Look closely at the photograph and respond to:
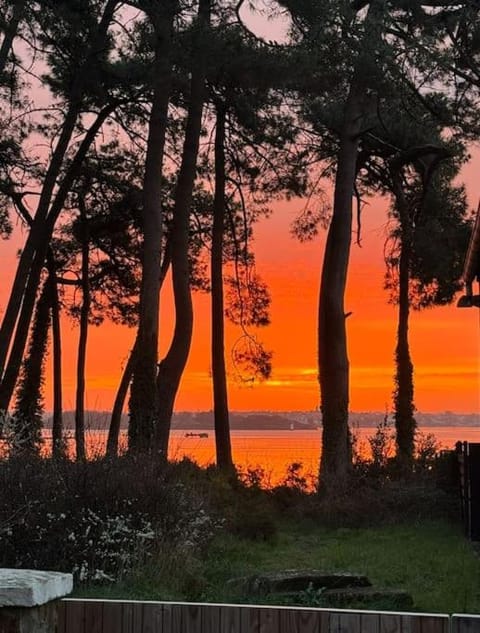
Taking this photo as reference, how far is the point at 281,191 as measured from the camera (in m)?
24.9

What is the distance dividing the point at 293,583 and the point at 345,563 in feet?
9.11

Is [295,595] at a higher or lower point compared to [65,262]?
lower

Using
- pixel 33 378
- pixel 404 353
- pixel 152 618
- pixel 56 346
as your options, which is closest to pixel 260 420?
pixel 56 346

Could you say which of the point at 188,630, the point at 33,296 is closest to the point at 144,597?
the point at 188,630

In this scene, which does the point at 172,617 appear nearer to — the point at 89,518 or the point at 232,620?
the point at 232,620

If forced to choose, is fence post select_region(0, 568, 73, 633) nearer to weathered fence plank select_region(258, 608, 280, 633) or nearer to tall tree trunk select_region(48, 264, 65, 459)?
weathered fence plank select_region(258, 608, 280, 633)

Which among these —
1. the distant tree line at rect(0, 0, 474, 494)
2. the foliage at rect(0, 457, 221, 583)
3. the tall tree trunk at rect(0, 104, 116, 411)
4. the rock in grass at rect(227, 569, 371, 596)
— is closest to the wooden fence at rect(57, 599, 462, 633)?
the rock in grass at rect(227, 569, 371, 596)

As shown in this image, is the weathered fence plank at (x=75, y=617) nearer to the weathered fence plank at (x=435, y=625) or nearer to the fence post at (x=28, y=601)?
Answer: the fence post at (x=28, y=601)

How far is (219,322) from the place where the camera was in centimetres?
2373

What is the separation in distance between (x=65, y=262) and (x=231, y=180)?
6971mm

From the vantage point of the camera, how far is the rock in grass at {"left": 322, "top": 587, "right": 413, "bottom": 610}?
24.2 feet

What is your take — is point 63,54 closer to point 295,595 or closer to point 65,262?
point 65,262

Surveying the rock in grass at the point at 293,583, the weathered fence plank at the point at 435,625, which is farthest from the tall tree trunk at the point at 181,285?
the weathered fence plank at the point at 435,625

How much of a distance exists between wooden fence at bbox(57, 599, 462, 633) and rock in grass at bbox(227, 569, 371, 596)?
11.3ft
